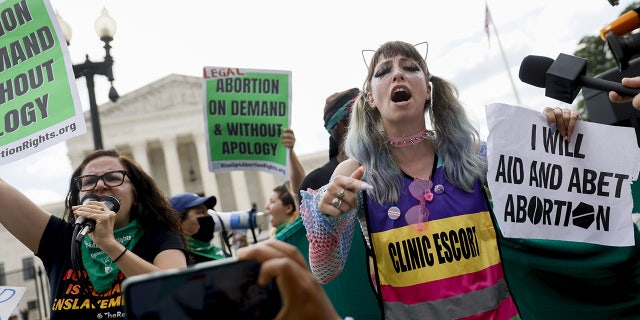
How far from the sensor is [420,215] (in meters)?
1.84

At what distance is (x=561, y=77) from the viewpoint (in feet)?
5.94

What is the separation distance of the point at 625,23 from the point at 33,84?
2.63 meters

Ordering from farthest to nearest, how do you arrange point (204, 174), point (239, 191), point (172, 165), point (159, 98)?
1. point (159, 98)
2. point (204, 174)
3. point (172, 165)
4. point (239, 191)

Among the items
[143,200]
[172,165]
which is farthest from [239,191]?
[143,200]

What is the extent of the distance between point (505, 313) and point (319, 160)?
45249mm

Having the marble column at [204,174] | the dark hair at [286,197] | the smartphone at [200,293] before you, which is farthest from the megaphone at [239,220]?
the marble column at [204,174]

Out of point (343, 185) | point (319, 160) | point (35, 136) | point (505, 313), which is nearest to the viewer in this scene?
point (343, 185)

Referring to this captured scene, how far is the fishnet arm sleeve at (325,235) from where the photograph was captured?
1745 millimetres

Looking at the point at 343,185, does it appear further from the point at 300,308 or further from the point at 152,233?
the point at 152,233

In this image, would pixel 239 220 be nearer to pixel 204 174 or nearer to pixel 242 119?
pixel 242 119

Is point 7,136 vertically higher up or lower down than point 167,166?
higher up

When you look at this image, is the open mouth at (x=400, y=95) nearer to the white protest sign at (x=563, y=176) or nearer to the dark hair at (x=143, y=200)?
the white protest sign at (x=563, y=176)

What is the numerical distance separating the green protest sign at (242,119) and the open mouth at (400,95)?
3.06m

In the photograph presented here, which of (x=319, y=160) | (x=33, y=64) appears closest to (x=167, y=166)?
(x=319, y=160)
